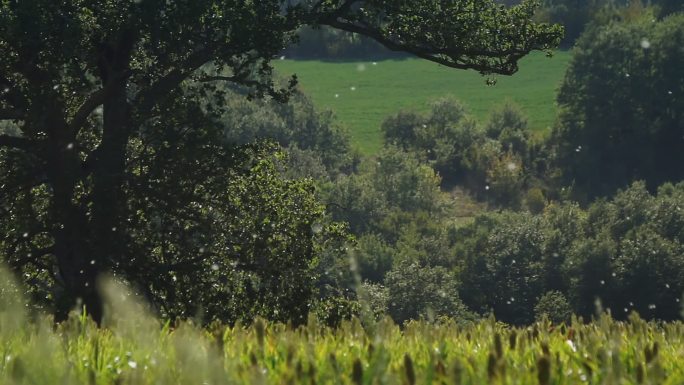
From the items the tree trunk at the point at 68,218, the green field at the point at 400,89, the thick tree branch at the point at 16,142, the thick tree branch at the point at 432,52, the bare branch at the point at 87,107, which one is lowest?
the green field at the point at 400,89

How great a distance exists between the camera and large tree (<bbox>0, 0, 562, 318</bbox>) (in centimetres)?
1831

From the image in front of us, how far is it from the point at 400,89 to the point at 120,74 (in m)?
140

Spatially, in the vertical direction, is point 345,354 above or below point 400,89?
above

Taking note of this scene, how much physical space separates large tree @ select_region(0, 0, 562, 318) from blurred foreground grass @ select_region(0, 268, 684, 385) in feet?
39.4

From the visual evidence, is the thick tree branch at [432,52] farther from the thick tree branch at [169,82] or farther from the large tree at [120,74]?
the thick tree branch at [169,82]

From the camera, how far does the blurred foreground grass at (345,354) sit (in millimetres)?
4547

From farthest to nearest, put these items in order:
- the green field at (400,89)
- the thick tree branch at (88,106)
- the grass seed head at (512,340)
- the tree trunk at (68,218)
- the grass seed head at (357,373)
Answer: the green field at (400,89) < the thick tree branch at (88,106) < the tree trunk at (68,218) < the grass seed head at (512,340) < the grass seed head at (357,373)

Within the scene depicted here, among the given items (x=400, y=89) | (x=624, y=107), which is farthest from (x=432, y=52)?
(x=400, y=89)

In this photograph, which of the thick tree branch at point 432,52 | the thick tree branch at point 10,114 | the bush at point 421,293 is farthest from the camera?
the bush at point 421,293

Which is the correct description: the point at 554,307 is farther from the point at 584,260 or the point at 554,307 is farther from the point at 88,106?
the point at 88,106

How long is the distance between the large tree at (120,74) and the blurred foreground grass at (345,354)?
39.4 ft

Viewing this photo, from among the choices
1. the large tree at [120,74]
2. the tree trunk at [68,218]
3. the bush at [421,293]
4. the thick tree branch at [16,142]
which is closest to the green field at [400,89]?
the bush at [421,293]

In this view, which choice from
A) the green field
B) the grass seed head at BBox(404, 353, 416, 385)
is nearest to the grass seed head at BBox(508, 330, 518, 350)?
the grass seed head at BBox(404, 353, 416, 385)

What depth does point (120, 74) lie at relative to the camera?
1920 centimetres
